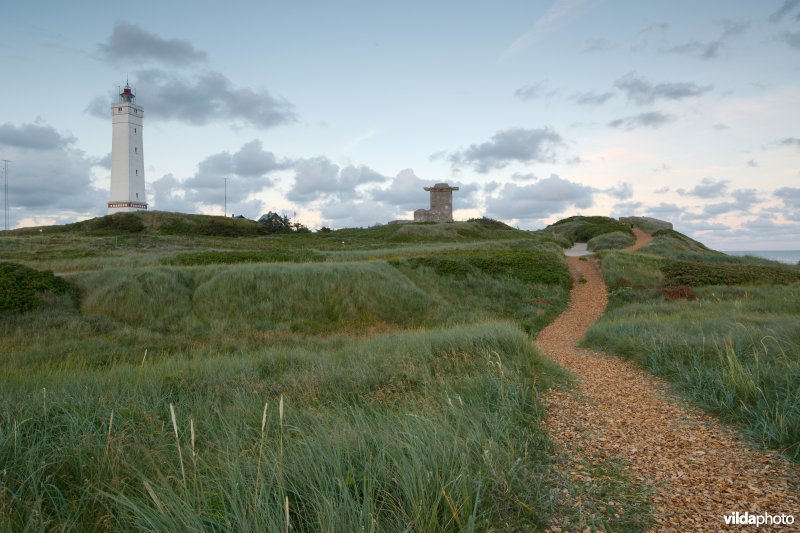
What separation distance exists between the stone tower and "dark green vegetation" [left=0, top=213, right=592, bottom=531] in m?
52.3

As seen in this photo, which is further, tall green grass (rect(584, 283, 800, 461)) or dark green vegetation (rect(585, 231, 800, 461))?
dark green vegetation (rect(585, 231, 800, 461))

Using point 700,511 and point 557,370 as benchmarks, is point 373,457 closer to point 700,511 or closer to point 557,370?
point 700,511

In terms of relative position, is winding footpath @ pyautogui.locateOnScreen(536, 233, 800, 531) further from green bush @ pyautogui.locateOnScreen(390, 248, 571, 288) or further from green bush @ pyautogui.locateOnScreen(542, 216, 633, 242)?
green bush @ pyautogui.locateOnScreen(542, 216, 633, 242)

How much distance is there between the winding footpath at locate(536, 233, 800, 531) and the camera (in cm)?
375

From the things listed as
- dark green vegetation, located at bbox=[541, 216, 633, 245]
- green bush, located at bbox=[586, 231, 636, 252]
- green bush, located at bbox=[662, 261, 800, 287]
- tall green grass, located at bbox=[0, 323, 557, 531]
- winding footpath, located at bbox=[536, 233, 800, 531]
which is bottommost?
winding footpath, located at bbox=[536, 233, 800, 531]

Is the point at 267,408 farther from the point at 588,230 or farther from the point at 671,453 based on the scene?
the point at 588,230

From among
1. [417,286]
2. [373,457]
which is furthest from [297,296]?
[373,457]

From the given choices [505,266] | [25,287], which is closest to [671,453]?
[25,287]

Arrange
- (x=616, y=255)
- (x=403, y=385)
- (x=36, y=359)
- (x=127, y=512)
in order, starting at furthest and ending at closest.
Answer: (x=616, y=255), (x=36, y=359), (x=403, y=385), (x=127, y=512)

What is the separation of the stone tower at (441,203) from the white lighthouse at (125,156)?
4136 cm

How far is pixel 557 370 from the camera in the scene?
7.59m

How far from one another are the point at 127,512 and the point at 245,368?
19.6 ft

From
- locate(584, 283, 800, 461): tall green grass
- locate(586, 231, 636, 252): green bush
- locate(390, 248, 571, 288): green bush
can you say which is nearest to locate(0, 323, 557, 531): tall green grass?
locate(584, 283, 800, 461): tall green grass

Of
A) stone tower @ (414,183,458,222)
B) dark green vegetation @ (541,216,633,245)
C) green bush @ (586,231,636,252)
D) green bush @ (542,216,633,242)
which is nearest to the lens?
green bush @ (586,231,636,252)
